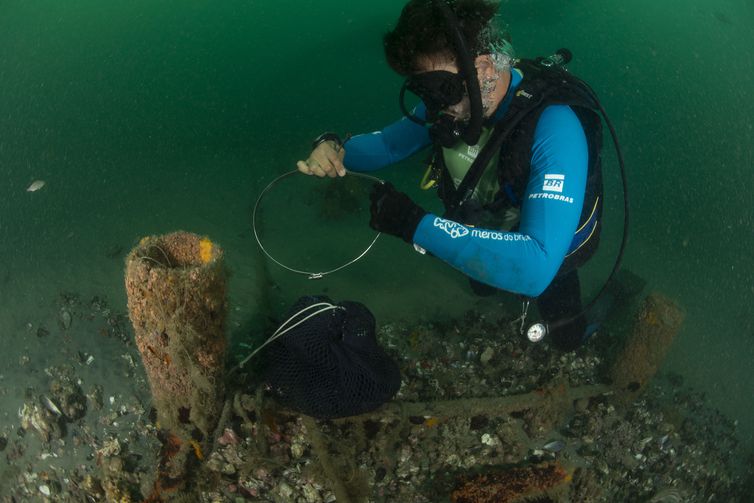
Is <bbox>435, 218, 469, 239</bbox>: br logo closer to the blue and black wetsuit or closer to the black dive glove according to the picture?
the blue and black wetsuit

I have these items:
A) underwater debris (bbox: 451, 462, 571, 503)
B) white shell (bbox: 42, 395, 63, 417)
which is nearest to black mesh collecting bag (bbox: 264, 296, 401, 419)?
underwater debris (bbox: 451, 462, 571, 503)

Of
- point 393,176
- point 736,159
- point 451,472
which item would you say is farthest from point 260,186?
point 736,159

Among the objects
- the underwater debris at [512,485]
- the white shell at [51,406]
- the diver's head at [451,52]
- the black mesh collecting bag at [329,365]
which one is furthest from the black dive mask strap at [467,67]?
the white shell at [51,406]

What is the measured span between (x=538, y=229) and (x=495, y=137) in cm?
70

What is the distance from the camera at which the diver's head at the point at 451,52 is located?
2566 millimetres

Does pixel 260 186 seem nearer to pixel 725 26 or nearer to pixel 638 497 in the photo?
pixel 638 497

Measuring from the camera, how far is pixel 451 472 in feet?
11.6

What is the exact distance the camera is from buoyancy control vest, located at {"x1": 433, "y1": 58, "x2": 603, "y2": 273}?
294 cm

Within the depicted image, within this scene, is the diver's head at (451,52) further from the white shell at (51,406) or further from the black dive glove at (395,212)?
the white shell at (51,406)

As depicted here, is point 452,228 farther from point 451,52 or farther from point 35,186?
point 35,186

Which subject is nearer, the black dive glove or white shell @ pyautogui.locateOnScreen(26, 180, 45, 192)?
the black dive glove

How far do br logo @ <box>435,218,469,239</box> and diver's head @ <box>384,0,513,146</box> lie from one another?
21.5 inches

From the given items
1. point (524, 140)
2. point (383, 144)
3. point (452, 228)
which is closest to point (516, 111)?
point (524, 140)

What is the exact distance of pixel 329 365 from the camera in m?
2.83
